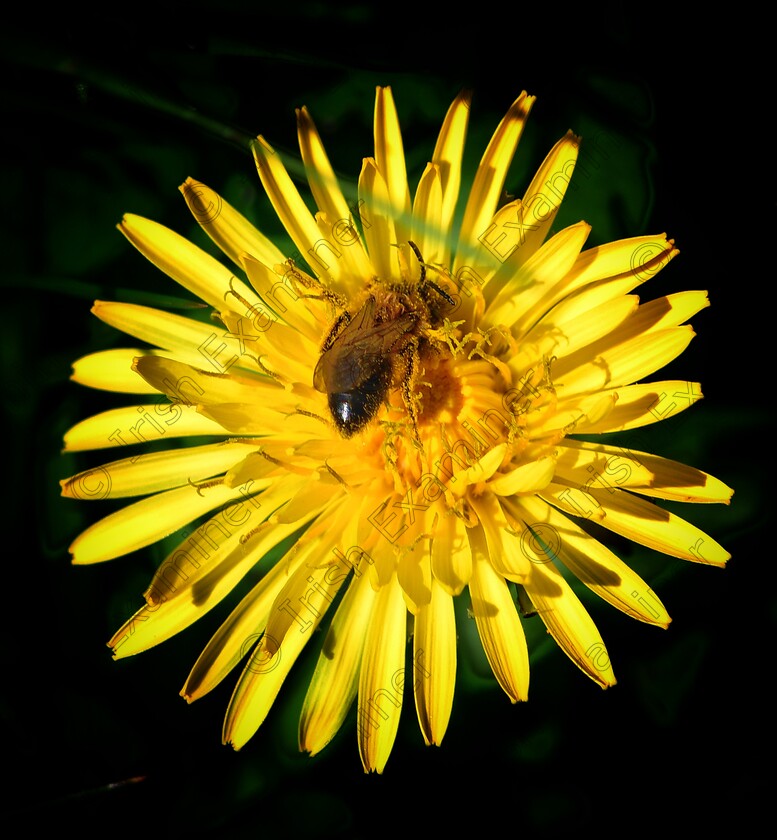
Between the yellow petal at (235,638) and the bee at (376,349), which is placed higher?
the bee at (376,349)

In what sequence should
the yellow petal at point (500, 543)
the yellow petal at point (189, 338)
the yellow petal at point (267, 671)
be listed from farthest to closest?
the yellow petal at point (189, 338)
the yellow petal at point (267, 671)
the yellow petal at point (500, 543)

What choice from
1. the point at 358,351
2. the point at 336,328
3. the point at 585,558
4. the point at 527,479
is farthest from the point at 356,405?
the point at 585,558

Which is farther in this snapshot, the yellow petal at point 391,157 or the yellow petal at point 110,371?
the yellow petal at point 110,371

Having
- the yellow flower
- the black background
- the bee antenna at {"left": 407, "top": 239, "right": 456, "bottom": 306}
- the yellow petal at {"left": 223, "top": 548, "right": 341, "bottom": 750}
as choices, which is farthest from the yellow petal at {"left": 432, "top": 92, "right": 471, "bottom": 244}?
the yellow petal at {"left": 223, "top": 548, "right": 341, "bottom": 750}

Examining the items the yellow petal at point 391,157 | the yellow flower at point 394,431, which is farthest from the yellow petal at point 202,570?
the yellow petal at point 391,157

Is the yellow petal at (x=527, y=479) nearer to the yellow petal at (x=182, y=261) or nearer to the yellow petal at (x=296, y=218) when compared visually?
the yellow petal at (x=296, y=218)

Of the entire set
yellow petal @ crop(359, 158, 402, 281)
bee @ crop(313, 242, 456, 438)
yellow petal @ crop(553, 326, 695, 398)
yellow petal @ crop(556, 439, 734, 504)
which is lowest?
yellow petal @ crop(556, 439, 734, 504)

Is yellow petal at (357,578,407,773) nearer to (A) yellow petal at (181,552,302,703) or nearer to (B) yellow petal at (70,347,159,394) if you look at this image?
(A) yellow petal at (181,552,302,703)

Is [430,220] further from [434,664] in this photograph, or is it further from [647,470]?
[434,664]
